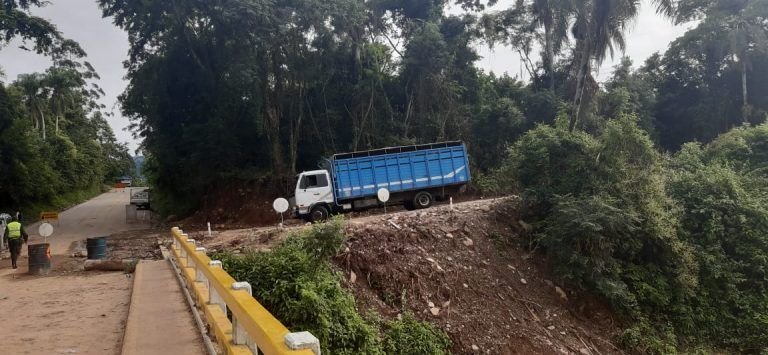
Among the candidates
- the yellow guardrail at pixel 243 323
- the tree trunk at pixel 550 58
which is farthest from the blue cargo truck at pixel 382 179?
the tree trunk at pixel 550 58

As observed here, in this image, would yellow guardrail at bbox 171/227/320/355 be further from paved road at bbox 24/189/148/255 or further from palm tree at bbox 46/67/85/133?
palm tree at bbox 46/67/85/133

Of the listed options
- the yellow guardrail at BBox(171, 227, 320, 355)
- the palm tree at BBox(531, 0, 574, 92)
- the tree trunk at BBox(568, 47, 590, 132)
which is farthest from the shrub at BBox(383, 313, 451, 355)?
the palm tree at BBox(531, 0, 574, 92)

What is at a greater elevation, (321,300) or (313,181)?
(313,181)

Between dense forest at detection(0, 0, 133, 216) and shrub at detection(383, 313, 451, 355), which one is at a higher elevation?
dense forest at detection(0, 0, 133, 216)

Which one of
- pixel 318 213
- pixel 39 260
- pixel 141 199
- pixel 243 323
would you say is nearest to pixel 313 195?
pixel 318 213

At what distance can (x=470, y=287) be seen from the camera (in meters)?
11.9

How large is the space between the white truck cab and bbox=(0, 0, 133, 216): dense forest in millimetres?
14945

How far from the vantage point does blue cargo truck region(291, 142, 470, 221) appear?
720 inches

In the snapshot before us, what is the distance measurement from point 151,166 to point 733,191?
33392 millimetres

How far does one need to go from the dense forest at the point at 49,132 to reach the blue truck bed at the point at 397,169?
1598cm

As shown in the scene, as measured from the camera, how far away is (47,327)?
21.5ft

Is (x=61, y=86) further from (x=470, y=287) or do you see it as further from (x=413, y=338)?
(x=413, y=338)

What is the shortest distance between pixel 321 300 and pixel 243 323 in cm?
514

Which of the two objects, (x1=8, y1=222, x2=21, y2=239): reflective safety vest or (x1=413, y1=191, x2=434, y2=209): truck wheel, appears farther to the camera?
(x1=413, y1=191, x2=434, y2=209): truck wheel
